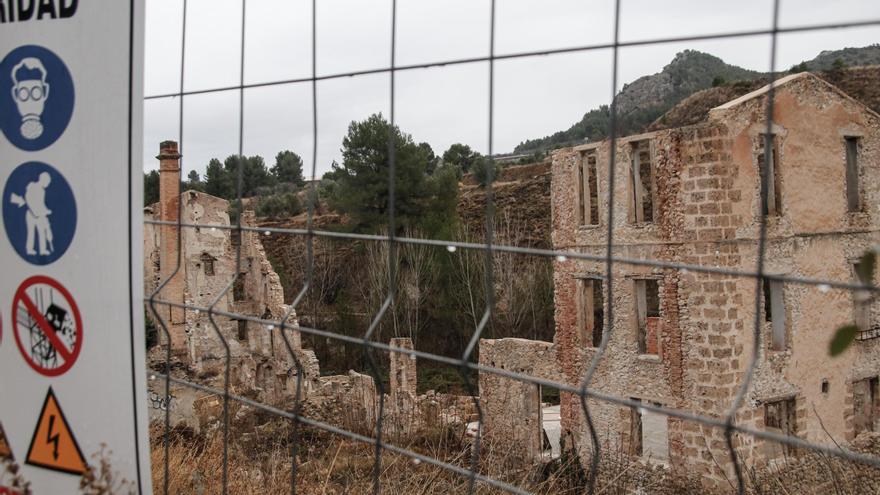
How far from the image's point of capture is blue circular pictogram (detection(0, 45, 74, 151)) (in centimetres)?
177

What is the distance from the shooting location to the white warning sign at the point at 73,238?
5.65 feet

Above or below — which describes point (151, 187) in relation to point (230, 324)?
above

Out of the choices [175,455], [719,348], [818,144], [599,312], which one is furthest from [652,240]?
[175,455]

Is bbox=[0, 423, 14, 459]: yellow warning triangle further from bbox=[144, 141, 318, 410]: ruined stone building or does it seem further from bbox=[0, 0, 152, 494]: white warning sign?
bbox=[144, 141, 318, 410]: ruined stone building

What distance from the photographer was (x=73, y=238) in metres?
1.77

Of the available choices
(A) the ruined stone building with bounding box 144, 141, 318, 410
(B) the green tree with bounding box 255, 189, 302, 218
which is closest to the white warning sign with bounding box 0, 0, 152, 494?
(A) the ruined stone building with bounding box 144, 141, 318, 410

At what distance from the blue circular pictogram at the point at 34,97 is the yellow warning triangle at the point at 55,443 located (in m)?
0.56

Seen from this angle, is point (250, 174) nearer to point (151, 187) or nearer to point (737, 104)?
point (737, 104)

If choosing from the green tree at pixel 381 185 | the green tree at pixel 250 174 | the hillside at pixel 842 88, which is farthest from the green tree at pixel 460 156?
the green tree at pixel 250 174

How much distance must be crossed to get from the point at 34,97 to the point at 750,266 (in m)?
11.0

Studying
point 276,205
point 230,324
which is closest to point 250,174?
point 230,324

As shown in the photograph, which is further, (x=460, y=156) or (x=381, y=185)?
(x=460, y=156)

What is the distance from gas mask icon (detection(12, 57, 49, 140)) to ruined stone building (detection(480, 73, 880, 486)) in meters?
9.15

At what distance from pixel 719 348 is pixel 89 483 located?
10450 millimetres
